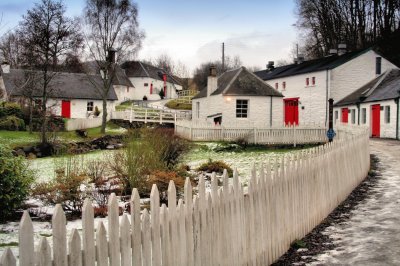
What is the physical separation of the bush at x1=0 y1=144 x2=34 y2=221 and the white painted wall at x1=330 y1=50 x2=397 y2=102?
A: 36433mm

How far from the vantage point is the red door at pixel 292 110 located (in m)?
45.5

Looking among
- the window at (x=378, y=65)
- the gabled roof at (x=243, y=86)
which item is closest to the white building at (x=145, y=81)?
the gabled roof at (x=243, y=86)

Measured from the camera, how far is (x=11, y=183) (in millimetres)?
8062

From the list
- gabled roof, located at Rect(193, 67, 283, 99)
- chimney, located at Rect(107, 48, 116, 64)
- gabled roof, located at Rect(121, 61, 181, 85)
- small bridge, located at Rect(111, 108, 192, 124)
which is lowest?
small bridge, located at Rect(111, 108, 192, 124)

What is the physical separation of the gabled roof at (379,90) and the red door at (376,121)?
0.65 meters

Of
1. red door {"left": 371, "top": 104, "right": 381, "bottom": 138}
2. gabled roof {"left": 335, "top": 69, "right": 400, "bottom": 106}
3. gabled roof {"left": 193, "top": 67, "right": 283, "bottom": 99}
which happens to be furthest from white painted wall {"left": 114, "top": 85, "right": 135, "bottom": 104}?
red door {"left": 371, "top": 104, "right": 381, "bottom": 138}

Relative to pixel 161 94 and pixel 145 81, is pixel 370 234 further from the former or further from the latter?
pixel 161 94

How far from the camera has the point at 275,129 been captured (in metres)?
26.9

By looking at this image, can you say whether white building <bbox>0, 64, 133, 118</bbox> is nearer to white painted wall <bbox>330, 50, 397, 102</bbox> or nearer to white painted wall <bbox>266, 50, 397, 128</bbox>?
white painted wall <bbox>266, 50, 397, 128</bbox>

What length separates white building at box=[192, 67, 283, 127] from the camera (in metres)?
35.0

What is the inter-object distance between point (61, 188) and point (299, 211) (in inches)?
187

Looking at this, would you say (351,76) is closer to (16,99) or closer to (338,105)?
(338,105)

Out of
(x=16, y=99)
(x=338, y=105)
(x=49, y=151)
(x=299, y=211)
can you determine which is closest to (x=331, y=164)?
(x=299, y=211)

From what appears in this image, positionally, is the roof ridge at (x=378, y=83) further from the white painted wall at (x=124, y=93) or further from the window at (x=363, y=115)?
the white painted wall at (x=124, y=93)
